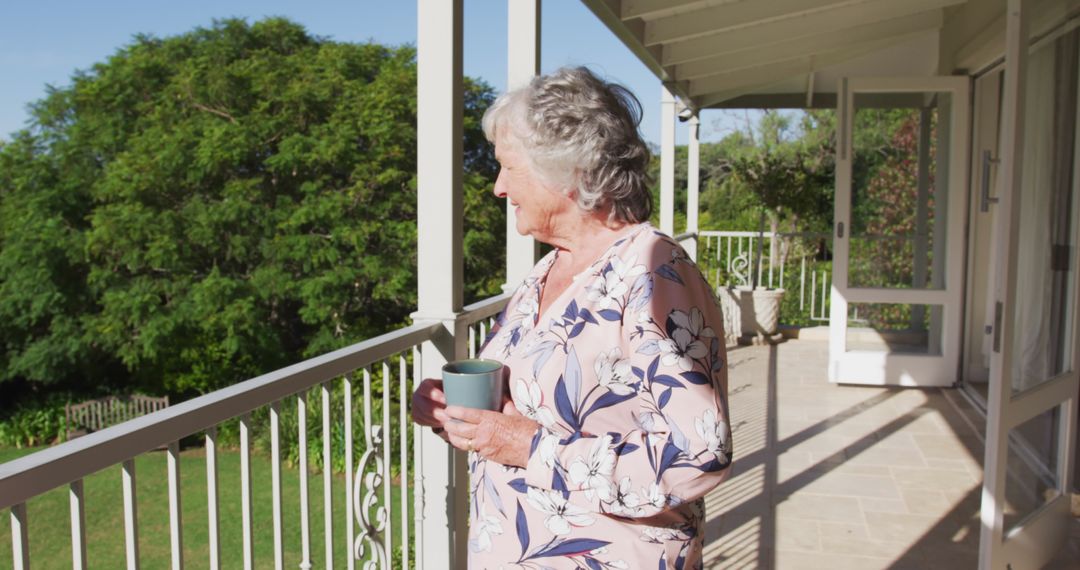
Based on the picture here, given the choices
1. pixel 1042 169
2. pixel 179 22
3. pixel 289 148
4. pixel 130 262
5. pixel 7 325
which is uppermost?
pixel 179 22

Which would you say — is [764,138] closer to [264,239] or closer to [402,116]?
[402,116]

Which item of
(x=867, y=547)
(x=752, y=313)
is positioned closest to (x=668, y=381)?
(x=867, y=547)

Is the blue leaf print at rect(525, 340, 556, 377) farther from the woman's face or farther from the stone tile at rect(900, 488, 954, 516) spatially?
the stone tile at rect(900, 488, 954, 516)

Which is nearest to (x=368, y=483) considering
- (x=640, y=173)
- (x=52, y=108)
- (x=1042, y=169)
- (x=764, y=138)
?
(x=640, y=173)

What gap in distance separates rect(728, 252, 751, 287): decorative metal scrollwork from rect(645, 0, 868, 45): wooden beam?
4465 millimetres

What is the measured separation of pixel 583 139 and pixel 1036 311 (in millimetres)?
2738

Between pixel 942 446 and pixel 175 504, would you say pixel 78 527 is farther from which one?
pixel 942 446

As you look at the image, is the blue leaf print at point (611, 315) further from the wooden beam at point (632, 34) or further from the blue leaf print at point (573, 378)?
the wooden beam at point (632, 34)

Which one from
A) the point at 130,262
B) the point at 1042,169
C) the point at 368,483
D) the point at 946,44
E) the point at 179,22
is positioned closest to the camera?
the point at 368,483

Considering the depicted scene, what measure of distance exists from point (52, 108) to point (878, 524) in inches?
631

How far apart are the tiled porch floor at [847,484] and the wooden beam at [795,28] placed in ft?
7.68

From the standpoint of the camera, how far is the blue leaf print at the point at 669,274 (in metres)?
1.20

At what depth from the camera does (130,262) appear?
13.8m

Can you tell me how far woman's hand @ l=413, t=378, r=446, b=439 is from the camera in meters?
1.47
